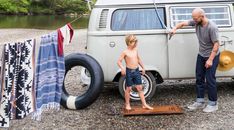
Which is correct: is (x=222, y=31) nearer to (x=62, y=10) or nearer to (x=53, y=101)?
(x=53, y=101)

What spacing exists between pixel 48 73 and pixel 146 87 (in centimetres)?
216

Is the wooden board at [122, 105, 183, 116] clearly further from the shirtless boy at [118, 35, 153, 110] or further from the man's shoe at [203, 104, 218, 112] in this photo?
the man's shoe at [203, 104, 218, 112]

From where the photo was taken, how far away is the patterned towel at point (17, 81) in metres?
6.44

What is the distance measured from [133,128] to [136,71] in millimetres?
1261

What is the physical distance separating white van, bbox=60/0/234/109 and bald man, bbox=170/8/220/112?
0.38 meters

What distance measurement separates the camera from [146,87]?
8.16 m

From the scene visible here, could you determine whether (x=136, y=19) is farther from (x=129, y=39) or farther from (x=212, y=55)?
(x=212, y=55)

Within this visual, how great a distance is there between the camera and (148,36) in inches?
317

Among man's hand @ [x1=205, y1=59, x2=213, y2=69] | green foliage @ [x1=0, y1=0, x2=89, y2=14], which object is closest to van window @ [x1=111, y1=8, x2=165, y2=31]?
man's hand @ [x1=205, y1=59, x2=213, y2=69]

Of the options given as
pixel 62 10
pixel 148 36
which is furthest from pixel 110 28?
pixel 62 10

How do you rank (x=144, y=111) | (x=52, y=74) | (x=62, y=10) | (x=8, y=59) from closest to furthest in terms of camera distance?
1. (x=8, y=59)
2. (x=52, y=74)
3. (x=144, y=111)
4. (x=62, y=10)

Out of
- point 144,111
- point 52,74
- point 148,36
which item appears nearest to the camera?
point 52,74

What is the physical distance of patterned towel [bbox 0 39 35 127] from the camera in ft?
21.1

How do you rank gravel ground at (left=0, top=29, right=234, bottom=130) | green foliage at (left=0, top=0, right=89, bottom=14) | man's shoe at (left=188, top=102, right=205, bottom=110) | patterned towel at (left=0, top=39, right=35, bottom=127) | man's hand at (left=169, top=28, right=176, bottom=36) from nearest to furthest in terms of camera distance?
patterned towel at (left=0, top=39, right=35, bottom=127) < gravel ground at (left=0, top=29, right=234, bottom=130) < man's shoe at (left=188, top=102, right=205, bottom=110) < man's hand at (left=169, top=28, right=176, bottom=36) < green foliage at (left=0, top=0, right=89, bottom=14)
